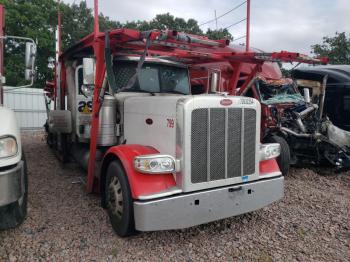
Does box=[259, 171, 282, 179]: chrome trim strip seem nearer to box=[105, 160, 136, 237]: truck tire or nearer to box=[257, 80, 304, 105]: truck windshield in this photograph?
box=[105, 160, 136, 237]: truck tire

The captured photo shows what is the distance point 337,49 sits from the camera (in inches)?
854

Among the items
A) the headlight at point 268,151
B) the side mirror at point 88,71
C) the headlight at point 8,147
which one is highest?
the side mirror at point 88,71

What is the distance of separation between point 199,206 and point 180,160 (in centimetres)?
A: 47

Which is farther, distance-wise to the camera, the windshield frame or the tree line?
the tree line

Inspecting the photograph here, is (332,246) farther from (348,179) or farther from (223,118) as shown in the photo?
(348,179)

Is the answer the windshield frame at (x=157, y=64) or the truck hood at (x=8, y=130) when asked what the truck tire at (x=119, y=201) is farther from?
the windshield frame at (x=157, y=64)

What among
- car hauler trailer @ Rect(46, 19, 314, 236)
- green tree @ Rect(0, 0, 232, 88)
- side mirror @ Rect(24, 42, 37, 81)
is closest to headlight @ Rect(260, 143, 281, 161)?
car hauler trailer @ Rect(46, 19, 314, 236)

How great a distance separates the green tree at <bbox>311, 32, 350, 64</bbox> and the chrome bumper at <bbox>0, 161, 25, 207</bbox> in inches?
876

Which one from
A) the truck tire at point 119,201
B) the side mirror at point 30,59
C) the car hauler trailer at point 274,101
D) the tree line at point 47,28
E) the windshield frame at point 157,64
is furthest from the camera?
the tree line at point 47,28

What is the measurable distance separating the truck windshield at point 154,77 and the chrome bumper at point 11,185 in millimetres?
1832

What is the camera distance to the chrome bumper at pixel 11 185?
2584mm

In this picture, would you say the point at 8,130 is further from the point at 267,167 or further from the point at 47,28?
the point at 47,28

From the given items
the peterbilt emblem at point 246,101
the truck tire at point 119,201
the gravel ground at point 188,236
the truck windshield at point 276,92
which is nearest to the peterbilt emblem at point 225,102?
the peterbilt emblem at point 246,101

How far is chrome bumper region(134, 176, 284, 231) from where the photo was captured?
2.79 meters
